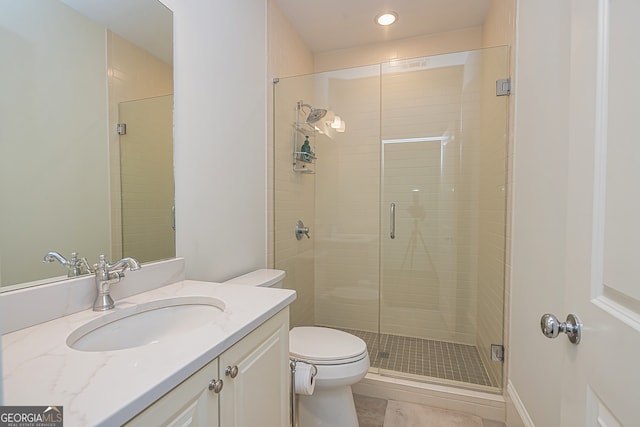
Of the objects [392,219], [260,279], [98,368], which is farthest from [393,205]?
[98,368]

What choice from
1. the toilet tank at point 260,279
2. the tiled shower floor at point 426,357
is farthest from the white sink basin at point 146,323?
the tiled shower floor at point 426,357

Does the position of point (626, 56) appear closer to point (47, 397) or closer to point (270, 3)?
point (47, 397)

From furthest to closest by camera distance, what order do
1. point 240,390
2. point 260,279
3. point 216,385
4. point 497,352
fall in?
point 497,352 → point 260,279 → point 240,390 → point 216,385

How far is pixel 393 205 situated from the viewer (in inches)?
96.2

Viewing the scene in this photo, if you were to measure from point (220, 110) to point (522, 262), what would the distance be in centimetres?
168

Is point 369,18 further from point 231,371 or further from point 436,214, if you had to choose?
A: point 231,371

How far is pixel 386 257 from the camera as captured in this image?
8.19ft

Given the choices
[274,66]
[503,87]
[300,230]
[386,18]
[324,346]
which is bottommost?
[324,346]

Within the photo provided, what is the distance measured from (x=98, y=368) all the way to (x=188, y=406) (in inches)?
7.5

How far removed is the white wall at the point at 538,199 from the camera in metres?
1.07

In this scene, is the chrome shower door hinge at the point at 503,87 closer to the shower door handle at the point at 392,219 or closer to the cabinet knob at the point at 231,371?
the shower door handle at the point at 392,219

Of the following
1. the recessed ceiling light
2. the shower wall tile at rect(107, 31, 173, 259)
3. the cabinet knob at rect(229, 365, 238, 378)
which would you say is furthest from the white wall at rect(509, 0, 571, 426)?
the shower wall tile at rect(107, 31, 173, 259)

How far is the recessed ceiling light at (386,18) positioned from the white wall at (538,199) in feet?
3.08

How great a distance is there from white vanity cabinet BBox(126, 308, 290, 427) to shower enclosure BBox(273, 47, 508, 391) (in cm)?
114
